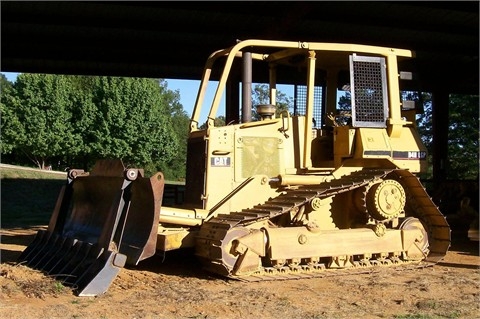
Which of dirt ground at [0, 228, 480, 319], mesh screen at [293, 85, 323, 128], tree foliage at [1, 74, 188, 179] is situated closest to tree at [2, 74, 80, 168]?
tree foliage at [1, 74, 188, 179]

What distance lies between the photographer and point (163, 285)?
7.80m

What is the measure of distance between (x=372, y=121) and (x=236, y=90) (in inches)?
305

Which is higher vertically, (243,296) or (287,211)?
(287,211)

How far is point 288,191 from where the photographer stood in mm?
9102

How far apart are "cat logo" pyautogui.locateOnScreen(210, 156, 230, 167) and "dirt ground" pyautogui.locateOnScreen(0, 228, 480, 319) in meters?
1.54

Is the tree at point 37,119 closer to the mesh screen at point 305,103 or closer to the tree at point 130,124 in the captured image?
the tree at point 130,124

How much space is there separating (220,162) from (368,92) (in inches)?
99.8

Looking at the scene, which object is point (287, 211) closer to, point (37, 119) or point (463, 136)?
point (463, 136)

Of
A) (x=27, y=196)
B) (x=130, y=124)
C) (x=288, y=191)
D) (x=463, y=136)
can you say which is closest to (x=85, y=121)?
(x=130, y=124)

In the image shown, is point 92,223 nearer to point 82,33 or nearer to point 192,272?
point 192,272

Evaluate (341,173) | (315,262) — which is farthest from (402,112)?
(315,262)

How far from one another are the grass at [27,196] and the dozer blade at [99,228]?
8.67 meters

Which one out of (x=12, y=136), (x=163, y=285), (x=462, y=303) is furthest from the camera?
(x=12, y=136)

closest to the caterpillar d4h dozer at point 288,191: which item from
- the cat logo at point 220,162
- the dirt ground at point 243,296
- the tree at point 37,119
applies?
the cat logo at point 220,162
